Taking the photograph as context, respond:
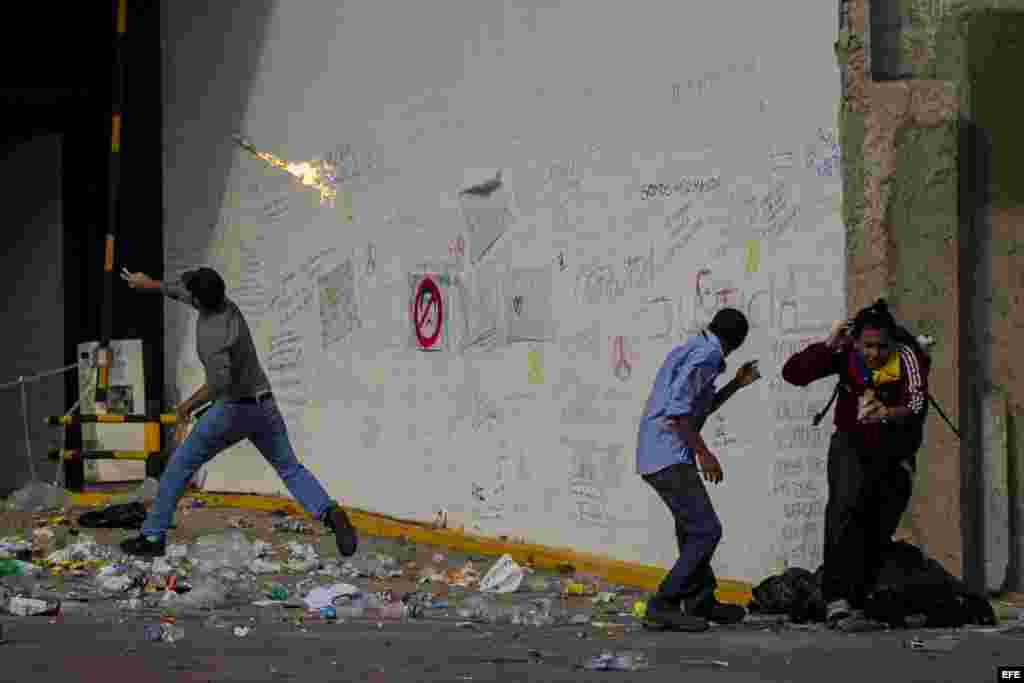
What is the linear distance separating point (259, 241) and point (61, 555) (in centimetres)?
424

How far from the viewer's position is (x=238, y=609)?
1008 centimetres

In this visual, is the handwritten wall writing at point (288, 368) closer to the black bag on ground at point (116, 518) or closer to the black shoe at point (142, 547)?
the black bag on ground at point (116, 518)

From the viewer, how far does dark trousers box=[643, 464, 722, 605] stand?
9.23 meters

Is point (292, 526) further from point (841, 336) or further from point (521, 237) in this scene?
point (841, 336)

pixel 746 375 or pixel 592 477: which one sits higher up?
pixel 746 375

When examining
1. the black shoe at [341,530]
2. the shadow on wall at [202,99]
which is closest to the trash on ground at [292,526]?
the shadow on wall at [202,99]

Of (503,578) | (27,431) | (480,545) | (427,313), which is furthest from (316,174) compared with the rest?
(27,431)

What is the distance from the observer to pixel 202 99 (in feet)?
53.0

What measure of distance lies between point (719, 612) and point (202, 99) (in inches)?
318

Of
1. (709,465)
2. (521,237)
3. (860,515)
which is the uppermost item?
(521,237)

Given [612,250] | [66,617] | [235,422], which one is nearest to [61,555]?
[235,422]

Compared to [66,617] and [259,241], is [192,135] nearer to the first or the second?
[259,241]

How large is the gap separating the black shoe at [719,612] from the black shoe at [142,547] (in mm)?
3331

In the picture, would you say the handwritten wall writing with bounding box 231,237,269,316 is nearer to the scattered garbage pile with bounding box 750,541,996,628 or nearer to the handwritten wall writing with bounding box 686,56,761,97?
the handwritten wall writing with bounding box 686,56,761,97
